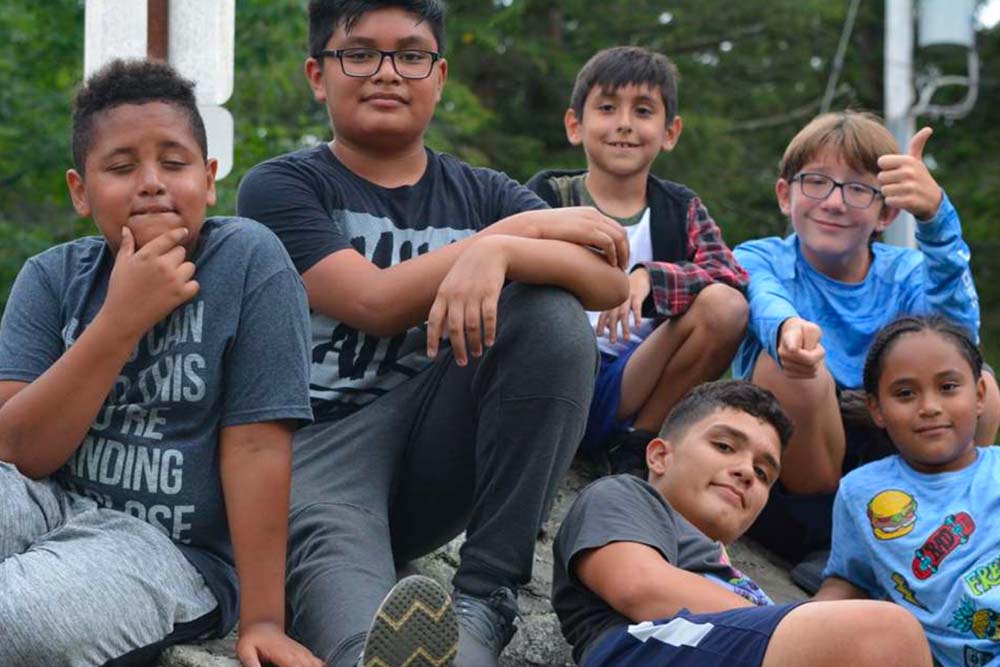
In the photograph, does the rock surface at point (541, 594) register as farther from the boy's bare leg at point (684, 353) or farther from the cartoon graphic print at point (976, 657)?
the cartoon graphic print at point (976, 657)

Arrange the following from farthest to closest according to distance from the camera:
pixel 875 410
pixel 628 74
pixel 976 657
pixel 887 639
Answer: pixel 628 74, pixel 875 410, pixel 976 657, pixel 887 639

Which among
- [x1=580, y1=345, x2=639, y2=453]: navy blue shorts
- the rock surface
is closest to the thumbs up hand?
[x1=580, y1=345, x2=639, y2=453]: navy blue shorts

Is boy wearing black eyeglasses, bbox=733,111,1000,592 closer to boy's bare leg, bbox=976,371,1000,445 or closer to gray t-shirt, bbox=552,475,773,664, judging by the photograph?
boy's bare leg, bbox=976,371,1000,445

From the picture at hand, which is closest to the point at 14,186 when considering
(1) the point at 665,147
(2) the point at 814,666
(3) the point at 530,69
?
(3) the point at 530,69

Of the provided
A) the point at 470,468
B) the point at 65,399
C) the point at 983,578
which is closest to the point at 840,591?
the point at 983,578

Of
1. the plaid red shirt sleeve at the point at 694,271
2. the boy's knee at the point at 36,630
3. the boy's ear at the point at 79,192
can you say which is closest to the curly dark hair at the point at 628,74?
the plaid red shirt sleeve at the point at 694,271

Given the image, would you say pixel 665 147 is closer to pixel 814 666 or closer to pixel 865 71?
pixel 814 666

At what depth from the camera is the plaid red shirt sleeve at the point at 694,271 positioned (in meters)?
4.47

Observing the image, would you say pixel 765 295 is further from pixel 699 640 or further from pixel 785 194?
pixel 699 640

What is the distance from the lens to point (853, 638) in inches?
113

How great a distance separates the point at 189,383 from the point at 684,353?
1691mm

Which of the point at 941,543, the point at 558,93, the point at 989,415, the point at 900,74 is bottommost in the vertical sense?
the point at 941,543

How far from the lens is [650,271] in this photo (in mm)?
4469

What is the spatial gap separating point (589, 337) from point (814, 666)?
0.93 metres
